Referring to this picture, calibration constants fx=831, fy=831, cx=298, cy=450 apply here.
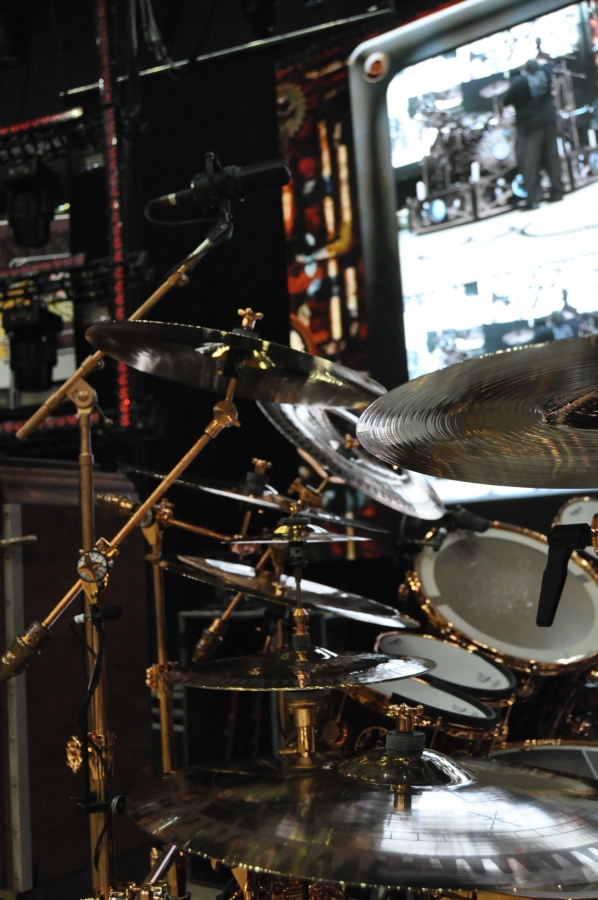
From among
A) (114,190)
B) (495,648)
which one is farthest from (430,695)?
(114,190)

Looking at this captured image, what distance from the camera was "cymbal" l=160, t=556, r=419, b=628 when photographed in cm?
174

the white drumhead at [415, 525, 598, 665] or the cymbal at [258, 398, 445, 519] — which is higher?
the cymbal at [258, 398, 445, 519]

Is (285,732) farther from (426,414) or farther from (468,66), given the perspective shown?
(468,66)

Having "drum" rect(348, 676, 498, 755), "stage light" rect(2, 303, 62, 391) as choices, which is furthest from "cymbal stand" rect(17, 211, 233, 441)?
"stage light" rect(2, 303, 62, 391)

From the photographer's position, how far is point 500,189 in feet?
10.2

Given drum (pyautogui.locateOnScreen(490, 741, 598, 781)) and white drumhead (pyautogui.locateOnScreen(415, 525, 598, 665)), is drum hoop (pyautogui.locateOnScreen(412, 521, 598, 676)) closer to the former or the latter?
white drumhead (pyautogui.locateOnScreen(415, 525, 598, 665))

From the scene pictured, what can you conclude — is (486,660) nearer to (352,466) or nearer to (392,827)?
(352,466)

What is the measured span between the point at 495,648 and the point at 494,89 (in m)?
2.11

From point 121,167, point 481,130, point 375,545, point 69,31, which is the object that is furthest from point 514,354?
point 69,31

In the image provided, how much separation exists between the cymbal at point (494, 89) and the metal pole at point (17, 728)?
93.1 inches

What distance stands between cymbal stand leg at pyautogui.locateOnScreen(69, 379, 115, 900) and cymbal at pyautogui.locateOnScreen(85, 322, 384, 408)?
0.53 ft

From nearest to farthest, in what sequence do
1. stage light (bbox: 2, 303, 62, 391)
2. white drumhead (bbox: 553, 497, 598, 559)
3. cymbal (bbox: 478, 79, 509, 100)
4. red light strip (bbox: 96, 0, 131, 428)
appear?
white drumhead (bbox: 553, 497, 598, 559), cymbal (bbox: 478, 79, 509, 100), red light strip (bbox: 96, 0, 131, 428), stage light (bbox: 2, 303, 62, 391)

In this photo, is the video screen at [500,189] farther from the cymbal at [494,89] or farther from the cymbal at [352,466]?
the cymbal at [352,466]

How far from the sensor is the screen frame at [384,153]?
10.7 feet
